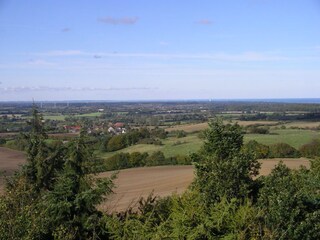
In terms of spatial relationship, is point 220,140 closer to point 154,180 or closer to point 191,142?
point 154,180

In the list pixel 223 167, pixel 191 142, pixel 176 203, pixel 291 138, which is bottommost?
pixel 191 142

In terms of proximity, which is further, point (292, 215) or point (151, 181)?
point (151, 181)

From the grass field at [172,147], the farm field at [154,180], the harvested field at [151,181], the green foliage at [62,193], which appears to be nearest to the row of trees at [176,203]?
the green foliage at [62,193]

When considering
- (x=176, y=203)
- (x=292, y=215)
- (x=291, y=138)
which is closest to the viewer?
(x=292, y=215)

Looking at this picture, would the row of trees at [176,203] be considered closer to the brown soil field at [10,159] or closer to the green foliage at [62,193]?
the green foliage at [62,193]

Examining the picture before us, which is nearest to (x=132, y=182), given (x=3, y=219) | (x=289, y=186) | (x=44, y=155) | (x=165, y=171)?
(x=165, y=171)

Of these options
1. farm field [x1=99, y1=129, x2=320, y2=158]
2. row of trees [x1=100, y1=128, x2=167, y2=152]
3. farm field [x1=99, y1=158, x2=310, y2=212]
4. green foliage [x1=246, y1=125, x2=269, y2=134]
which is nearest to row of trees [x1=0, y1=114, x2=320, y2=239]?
farm field [x1=99, y1=158, x2=310, y2=212]

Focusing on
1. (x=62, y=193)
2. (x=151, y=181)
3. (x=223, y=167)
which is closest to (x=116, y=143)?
(x=151, y=181)
